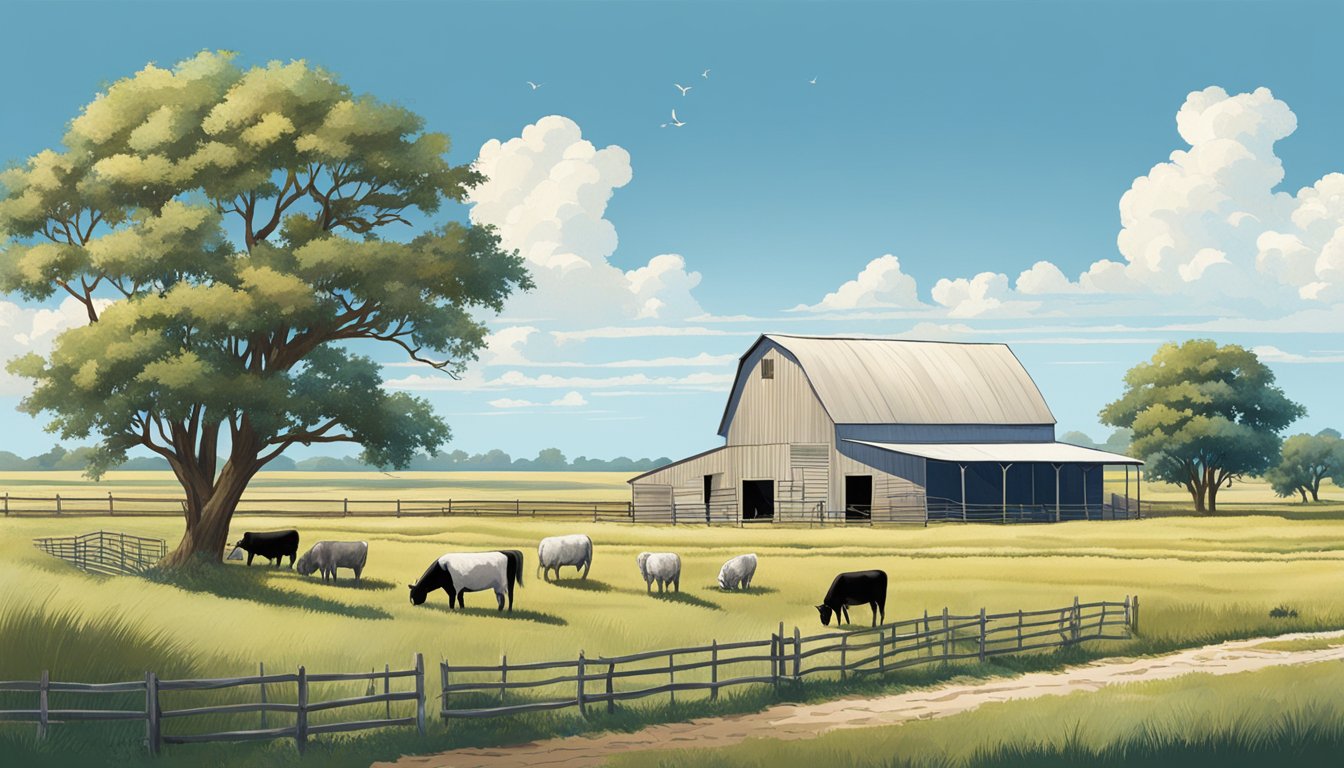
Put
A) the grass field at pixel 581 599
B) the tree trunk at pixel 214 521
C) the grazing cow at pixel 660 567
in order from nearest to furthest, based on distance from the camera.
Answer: the grass field at pixel 581 599 → the grazing cow at pixel 660 567 → the tree trunk at pixel 214 521

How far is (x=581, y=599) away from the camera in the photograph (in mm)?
35625

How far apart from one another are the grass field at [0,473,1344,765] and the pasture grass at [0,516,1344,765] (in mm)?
70

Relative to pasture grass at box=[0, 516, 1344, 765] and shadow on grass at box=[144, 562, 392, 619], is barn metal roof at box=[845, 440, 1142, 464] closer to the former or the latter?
pasture grass at box=[0, 516, 1344, 765]

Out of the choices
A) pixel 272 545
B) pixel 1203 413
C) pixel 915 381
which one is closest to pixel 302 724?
pixel 272 545

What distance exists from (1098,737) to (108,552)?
37518 mm

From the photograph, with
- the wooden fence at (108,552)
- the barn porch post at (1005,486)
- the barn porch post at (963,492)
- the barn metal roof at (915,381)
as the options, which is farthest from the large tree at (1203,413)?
the wooden fence at (108,552)

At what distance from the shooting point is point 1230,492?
174m

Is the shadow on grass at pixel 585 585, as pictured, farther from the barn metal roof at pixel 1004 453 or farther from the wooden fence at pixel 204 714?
the barn metal roof at pixel 1004 453

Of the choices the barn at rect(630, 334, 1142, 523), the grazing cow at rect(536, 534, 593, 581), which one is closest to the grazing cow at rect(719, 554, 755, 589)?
the grazing cow at rect(536, 534, 593, 581)

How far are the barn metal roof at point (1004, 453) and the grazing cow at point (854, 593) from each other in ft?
113

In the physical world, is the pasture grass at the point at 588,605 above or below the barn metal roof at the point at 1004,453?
below

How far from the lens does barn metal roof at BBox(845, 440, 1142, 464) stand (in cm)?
6762

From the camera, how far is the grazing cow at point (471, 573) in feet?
107

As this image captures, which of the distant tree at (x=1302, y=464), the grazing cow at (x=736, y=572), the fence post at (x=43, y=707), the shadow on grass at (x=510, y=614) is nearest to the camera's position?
the fence post at (x=43, y=707)
